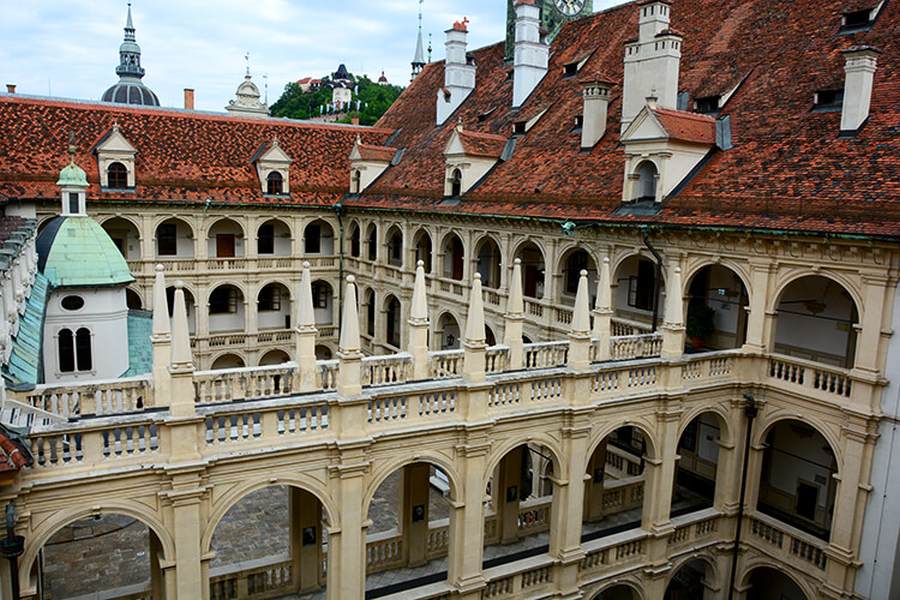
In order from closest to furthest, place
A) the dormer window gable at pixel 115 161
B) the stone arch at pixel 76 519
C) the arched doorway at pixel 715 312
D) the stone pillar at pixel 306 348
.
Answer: the stone arch at pixel 76 519 < the stone pillar at pixel 306 348 < the arched doorway at pixel 715 312 < the dormer window gable at pixel 115 161

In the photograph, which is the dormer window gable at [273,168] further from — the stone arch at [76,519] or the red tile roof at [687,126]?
the stone arch at [76,519]

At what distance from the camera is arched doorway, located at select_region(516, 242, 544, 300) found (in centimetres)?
3141

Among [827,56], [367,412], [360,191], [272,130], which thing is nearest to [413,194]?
[360,191]

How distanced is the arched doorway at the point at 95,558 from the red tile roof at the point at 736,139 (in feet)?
57.1

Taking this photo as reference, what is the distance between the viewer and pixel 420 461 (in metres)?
16.4

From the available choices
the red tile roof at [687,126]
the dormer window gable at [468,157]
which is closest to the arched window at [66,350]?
the dormer window gable at [468,157]

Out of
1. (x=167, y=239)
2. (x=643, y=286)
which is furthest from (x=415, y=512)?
(x=167, y=239)

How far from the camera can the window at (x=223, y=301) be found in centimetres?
4222

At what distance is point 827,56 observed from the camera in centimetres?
2319

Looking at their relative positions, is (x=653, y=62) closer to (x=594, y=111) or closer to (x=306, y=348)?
(x=594, y=111)

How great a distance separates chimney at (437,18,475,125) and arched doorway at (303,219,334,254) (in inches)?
372

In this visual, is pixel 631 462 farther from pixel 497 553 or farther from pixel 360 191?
pixel 360 191

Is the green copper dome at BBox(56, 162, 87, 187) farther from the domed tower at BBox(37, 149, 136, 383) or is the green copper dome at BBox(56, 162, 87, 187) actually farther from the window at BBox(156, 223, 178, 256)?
the window at BBox(156, 223, 178, 256)

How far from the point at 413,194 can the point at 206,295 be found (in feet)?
43.2
